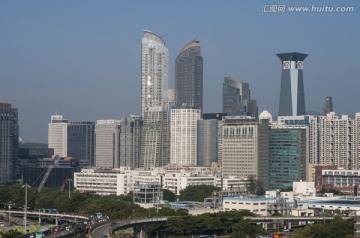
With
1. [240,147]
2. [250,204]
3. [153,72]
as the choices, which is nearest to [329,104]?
[153,72]

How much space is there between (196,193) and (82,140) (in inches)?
2758

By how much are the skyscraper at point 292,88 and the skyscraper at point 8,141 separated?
265 feet

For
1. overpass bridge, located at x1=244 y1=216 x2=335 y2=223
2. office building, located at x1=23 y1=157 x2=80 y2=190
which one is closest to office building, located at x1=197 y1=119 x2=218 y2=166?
office building, located at x1=23 y1=157 x2=80 y2=190

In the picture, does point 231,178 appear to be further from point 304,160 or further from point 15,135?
point 15,135

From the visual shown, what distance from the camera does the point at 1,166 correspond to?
116062mm

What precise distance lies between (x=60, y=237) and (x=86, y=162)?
301ft

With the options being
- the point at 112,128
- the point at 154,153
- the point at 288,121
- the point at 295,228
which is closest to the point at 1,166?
the point at 154,153

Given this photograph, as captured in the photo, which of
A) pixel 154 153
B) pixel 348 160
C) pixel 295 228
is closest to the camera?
pixel 295 228

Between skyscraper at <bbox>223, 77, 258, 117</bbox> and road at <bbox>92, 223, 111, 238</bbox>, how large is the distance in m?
109

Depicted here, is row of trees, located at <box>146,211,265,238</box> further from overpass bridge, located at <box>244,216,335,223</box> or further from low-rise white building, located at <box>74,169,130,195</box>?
low-rise white building, located at <box>74,169,130,195</box>

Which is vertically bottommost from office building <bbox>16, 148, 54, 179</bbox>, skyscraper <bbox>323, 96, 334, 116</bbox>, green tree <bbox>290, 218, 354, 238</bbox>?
green tree <bbox>290, 218, 354, 238</bbox>

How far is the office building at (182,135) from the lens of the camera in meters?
128

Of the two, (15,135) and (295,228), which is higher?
(15,135)

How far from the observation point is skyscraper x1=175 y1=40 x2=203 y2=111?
164 meters
